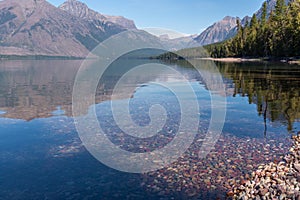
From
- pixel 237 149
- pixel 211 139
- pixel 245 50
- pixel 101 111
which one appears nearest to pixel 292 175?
pixel 237 149

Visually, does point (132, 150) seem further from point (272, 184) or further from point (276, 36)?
point (276, 36)

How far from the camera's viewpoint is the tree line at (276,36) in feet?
332

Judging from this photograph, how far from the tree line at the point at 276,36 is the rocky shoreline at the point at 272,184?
98.5 m

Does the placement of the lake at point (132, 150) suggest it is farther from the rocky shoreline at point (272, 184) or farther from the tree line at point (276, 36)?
the tree line at point (276, 36)

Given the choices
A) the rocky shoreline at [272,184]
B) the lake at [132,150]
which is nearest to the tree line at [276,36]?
the lake at [132,150]

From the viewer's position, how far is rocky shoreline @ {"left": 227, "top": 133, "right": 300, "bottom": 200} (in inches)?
374

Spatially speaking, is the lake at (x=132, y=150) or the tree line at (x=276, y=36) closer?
the lake at (x=132, y=150)

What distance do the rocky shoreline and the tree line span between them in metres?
98.5

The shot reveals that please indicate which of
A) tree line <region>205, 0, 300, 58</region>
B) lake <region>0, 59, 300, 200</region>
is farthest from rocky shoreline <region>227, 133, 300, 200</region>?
tree line <region>205, 0, 300, 58</region>

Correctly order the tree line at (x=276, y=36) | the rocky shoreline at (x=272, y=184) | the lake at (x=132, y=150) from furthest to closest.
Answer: the tree line at (x=276, y=36), the lake at (x=132, y=150), the rocky shoreline at (x=272, y=184)

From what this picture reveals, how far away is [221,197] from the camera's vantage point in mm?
10383

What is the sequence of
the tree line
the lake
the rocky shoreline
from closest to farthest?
the rocky shoreline
the lake
the tree line

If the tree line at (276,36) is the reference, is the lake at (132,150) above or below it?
below

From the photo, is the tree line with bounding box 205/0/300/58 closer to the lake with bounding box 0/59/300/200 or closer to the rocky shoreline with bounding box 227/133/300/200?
the lake with bounding box 0/59/300/200
